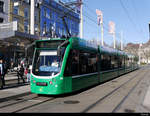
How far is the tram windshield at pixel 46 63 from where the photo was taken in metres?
8.47

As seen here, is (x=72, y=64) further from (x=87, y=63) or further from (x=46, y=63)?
(x=87, y=63)

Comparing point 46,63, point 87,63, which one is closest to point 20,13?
point 87,63

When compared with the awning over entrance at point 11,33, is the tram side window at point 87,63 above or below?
below

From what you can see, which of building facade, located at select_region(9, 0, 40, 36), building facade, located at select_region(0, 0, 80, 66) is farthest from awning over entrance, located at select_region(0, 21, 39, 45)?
building facade, located at select_region(9, 0, 40, 36)

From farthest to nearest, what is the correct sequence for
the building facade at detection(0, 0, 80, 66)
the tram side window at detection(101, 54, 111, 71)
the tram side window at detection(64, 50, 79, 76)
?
the building facade at detection(0, 0, 80, 66) < the tram side window at detection(101, 54, 111, 71) < the tram side window at detection(64, 50, 79, 76)

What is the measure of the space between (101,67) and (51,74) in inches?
231

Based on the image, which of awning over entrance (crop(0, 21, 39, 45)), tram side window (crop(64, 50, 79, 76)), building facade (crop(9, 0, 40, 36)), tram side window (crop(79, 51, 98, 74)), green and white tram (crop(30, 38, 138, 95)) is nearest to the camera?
green and white tram (crop(30, 38, 138, 95))

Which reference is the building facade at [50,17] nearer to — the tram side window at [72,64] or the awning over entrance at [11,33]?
the awning over entrance at [11,33]

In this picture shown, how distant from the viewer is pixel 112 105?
723 centimetres

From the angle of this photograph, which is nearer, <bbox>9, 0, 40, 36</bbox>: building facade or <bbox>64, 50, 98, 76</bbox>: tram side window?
<bbox>64, 50, 98, 76</bbox>: tram side window

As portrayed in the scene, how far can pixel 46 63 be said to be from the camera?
875 cm

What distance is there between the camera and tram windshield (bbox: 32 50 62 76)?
847 centimetres

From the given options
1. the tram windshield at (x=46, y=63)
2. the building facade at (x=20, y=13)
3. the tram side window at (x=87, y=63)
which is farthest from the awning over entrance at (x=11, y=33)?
the building facade at (x=20, y=13)

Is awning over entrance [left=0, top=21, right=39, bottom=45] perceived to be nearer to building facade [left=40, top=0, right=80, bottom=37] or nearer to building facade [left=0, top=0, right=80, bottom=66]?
building facade [left=0, top=0, right=80, bottom=66]
